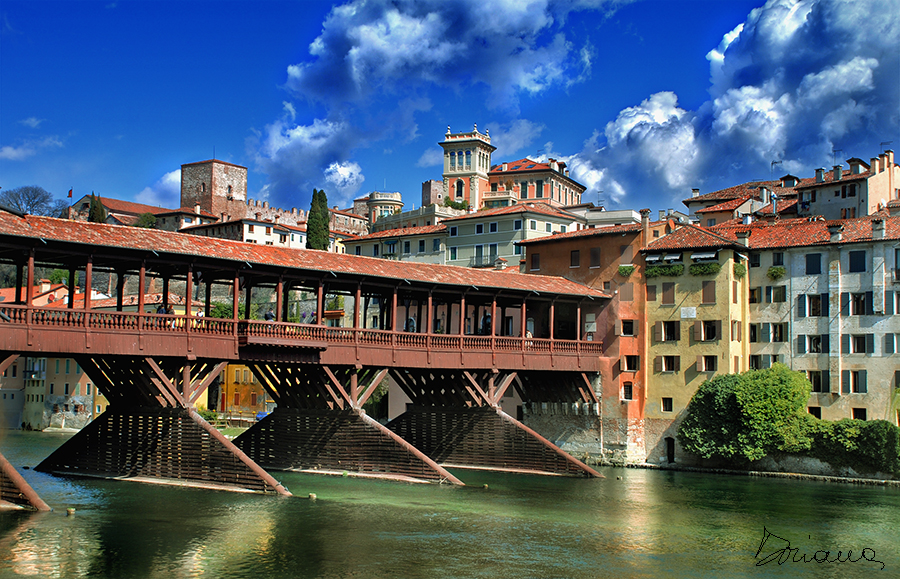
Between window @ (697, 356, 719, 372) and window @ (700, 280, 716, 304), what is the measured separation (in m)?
2.89

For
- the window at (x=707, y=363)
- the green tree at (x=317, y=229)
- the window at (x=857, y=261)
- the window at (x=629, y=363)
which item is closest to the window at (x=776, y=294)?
the window at (x=857, y=261)

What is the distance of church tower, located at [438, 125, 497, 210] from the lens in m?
124

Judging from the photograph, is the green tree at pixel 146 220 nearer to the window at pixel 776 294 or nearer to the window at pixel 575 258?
the window at pixel 575 258

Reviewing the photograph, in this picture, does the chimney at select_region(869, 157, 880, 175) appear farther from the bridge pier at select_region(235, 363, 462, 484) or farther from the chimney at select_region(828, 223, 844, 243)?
the bridge pier at select_region(235, 363, 462, 484)

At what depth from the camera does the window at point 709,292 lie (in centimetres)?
4819

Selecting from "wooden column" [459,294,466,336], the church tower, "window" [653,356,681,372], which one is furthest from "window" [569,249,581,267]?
the church tower

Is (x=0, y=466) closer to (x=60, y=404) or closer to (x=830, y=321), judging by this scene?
(x=830, y=321)

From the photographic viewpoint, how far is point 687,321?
160 feet

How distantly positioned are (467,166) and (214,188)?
121ft

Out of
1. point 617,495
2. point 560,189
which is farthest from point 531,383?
point 560,189

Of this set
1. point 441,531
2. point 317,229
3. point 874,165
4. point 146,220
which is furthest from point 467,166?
point 441,531

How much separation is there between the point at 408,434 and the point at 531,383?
26.6 ft

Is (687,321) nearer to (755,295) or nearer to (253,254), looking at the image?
(755,295)
